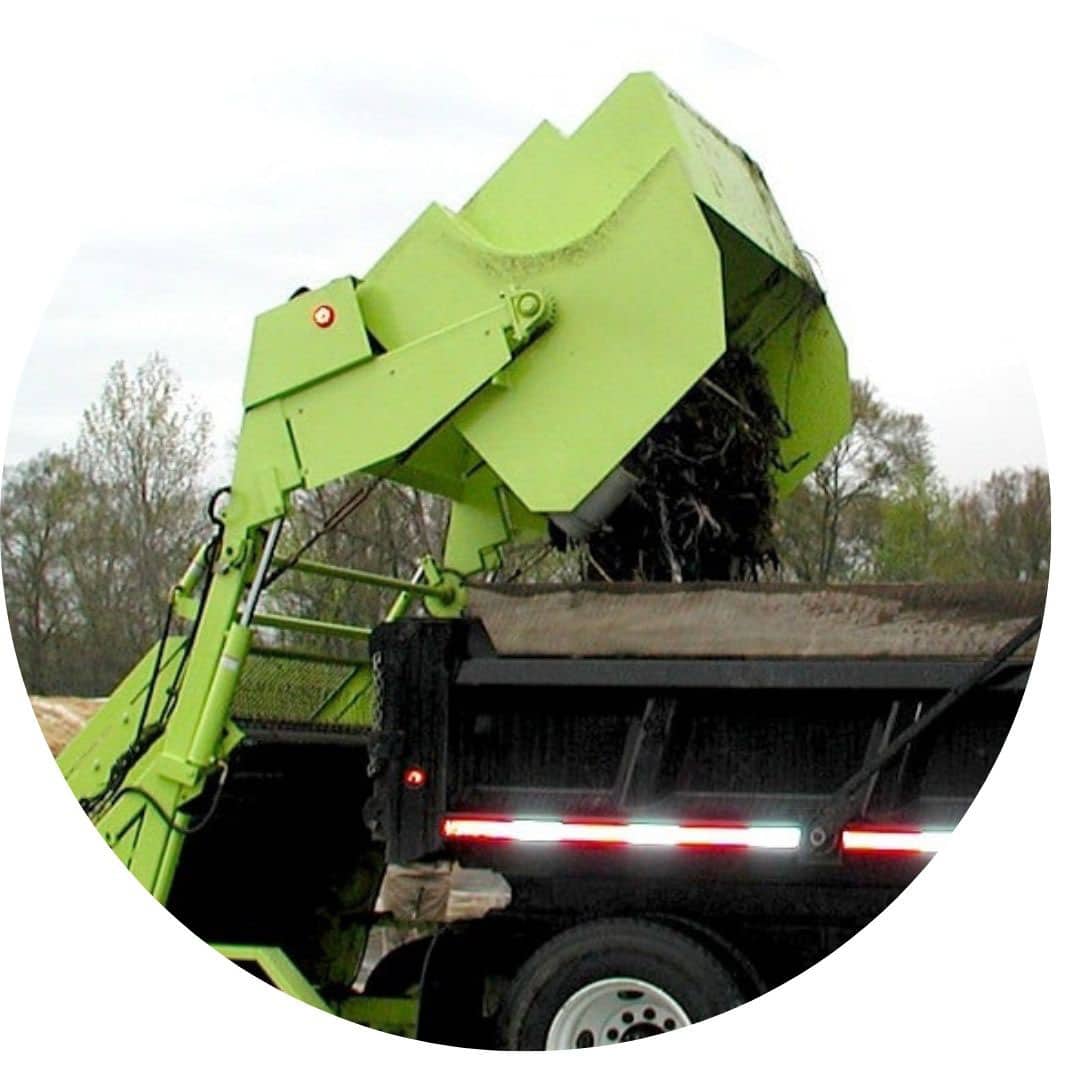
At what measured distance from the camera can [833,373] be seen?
19.5ft

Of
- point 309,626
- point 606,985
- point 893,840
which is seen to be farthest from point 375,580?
point 893,840

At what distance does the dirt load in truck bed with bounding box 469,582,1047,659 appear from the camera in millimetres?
4262

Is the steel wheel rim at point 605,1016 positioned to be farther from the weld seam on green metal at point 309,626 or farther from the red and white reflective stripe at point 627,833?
the weld seam on green metal at point 309,626

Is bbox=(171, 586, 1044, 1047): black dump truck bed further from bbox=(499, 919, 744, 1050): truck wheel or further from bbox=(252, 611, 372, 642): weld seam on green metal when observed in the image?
bbox=(252, 611, 372, 642): weld seam on green metal

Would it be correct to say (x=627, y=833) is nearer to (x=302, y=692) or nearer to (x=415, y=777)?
(x=415, y=777)

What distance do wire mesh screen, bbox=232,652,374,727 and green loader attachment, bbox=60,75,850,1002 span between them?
8 cm

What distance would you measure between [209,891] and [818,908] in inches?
80.5

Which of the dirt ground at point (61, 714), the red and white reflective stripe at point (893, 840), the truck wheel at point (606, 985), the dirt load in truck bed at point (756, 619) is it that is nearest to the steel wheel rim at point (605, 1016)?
the truck wheel at point (606, 985)

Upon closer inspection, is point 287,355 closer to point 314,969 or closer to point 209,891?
point 209,891

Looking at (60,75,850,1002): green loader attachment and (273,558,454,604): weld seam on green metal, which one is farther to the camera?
(273,558,454,604): weld seam on green metal

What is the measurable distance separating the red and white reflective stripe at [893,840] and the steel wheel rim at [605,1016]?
68cm

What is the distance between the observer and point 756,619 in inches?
171

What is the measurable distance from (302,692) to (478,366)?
66.6 inches

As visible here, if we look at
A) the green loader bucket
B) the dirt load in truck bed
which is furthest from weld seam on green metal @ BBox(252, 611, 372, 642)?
the dirt load in truck bed
